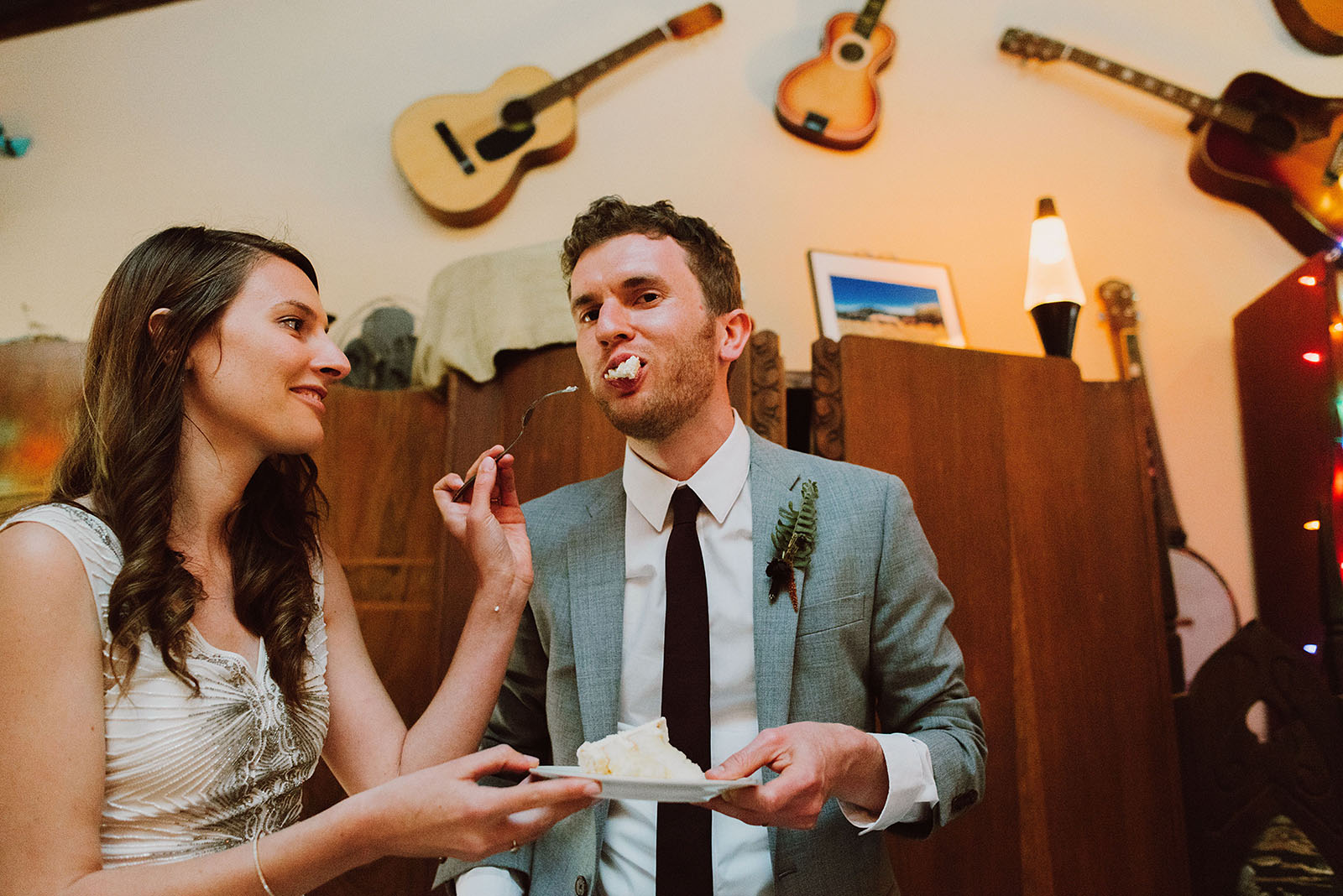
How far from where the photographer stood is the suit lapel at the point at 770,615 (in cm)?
141

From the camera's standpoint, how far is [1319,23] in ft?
10.7

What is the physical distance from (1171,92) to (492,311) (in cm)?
251

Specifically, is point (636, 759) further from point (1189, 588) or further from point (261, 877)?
point (1189, 588)

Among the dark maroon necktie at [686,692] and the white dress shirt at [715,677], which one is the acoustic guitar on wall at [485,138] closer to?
the white dress shirt at [715,677]

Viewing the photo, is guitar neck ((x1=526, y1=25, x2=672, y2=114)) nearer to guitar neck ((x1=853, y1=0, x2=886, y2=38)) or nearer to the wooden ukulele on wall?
guitar neck ((x1=853, y1=0, x2=886, y2=38))

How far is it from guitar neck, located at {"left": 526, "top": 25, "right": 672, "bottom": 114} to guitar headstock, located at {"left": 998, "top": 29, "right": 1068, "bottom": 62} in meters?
1.28

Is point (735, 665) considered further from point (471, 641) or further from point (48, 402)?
point (48, 402)

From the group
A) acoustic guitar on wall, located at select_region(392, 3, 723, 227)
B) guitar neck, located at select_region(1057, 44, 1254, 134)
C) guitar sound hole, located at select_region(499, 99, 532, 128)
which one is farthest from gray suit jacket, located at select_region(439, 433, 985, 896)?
guitar neck, located at select_region(1057, 44, 1254, 134)

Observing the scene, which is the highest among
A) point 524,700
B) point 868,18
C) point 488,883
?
point 868,18

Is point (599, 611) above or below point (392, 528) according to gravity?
below

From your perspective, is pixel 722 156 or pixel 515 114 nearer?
pixel 515 114

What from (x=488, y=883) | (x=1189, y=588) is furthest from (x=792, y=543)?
(x=1189, y=588)

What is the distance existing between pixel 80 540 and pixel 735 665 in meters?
0.98

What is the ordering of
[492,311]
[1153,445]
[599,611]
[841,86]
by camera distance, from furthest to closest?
1. [841,86]
2. [1153,445]
3. [492,311]
4. [599,611]
